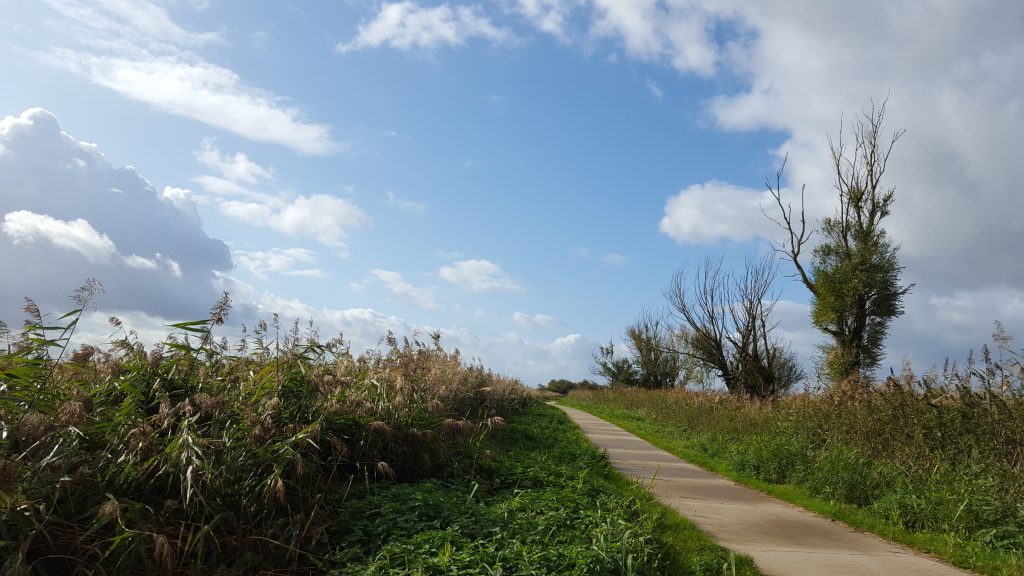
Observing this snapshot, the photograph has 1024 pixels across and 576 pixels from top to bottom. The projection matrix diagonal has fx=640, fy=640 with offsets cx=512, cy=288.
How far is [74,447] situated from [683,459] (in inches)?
396

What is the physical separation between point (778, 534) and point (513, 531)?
10.2ft

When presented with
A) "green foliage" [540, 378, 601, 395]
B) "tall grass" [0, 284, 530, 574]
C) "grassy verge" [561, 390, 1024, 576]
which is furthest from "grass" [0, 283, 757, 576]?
"green foliage" [540, 378, 601, 395]

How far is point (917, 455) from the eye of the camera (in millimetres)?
8633

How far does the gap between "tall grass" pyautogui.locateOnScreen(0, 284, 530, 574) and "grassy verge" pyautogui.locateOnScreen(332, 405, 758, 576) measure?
338 millimetres

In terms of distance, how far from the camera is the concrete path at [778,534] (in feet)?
18.1

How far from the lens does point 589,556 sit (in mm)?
4441

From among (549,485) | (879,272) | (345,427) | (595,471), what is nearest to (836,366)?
(879,272)

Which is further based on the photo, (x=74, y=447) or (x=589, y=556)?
(x=74, y=447)

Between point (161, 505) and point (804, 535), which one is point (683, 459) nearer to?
point (804, 535)

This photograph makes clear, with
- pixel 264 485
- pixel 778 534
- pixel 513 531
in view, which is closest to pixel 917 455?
pixel 778 534

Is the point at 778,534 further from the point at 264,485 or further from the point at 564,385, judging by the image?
the point at 564,385

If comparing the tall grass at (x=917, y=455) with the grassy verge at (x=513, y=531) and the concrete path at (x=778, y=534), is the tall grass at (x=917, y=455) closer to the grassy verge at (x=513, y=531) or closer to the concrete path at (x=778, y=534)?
the concrete path at (x=778, y=534)

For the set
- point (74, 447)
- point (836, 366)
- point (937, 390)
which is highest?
point (836, 366)

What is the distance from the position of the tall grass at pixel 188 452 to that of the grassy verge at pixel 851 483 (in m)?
4.80
